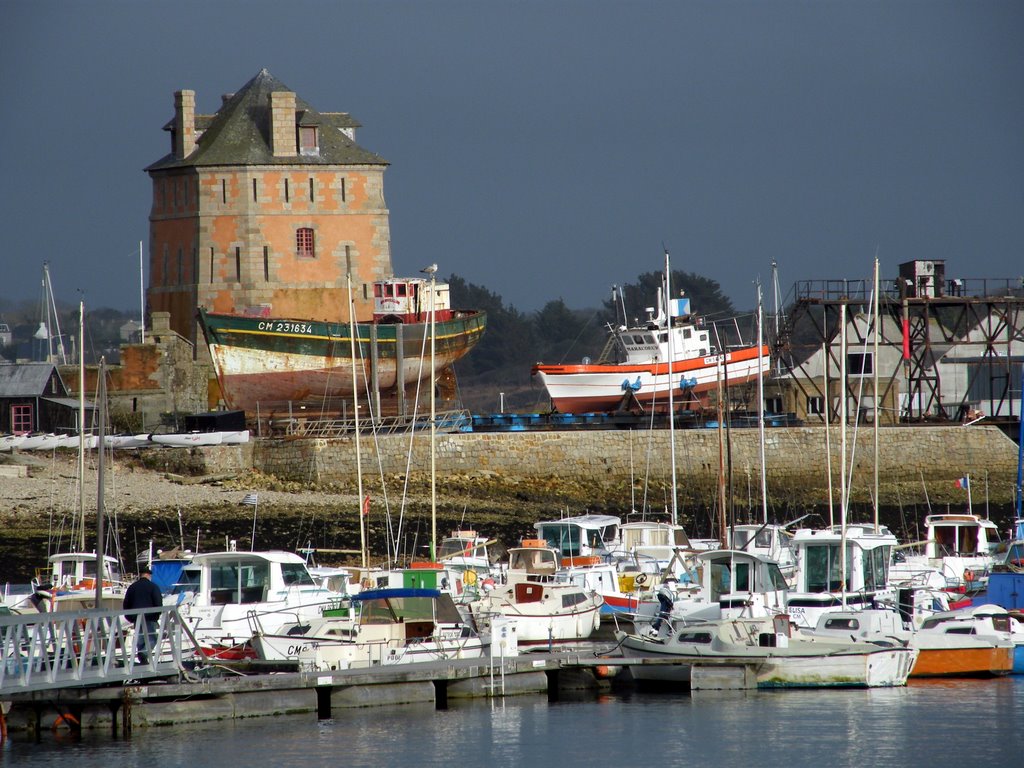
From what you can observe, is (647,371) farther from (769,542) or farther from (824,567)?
(824,567)

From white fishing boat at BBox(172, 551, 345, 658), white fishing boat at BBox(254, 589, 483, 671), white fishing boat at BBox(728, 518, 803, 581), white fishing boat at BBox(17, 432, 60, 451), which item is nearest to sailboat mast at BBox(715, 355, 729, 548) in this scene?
white fishing boat at BBox(728, 518, 803, 581)

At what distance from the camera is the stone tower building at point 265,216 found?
200ft

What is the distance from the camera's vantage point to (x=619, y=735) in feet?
76.0

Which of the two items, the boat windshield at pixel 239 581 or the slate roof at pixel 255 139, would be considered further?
the slate roof at pixel 255 139

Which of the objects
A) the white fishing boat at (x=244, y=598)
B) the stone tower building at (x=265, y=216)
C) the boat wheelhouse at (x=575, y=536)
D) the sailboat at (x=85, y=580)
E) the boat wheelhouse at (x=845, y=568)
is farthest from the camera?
the stone tower building at (x=265, y=216)

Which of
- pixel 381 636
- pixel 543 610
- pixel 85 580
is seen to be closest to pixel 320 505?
pixel 85 580

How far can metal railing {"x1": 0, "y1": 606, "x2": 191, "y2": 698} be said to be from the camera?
21.8 meters

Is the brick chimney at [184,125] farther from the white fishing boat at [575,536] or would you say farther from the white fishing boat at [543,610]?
the white fishing boat at [543,610]

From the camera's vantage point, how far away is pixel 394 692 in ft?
79.1

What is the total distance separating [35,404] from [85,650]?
1459 inches

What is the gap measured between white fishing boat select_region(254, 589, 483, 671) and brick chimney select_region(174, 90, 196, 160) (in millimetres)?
40363

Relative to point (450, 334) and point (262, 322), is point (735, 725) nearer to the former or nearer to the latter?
point (262, 322)

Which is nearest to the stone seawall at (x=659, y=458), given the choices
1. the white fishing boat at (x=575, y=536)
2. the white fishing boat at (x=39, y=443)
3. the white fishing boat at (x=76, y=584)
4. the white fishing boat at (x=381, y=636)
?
the white fishing boat at (x=39, y=443)

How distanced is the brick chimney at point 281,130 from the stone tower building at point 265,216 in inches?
1.4
